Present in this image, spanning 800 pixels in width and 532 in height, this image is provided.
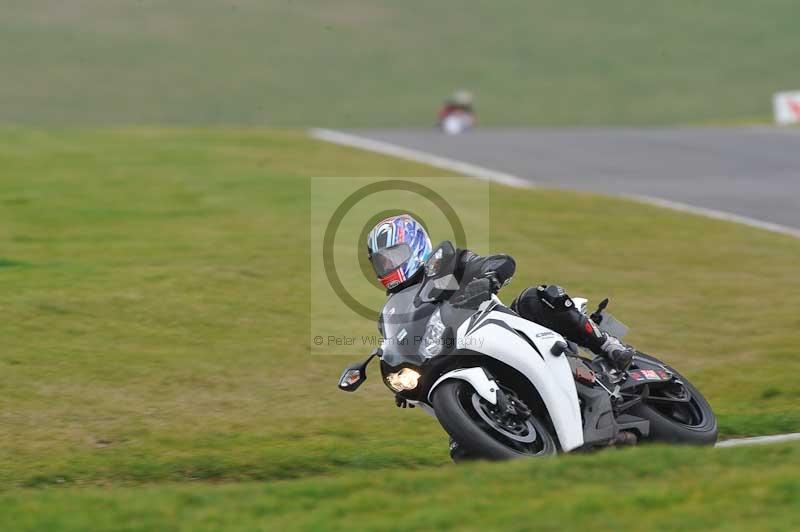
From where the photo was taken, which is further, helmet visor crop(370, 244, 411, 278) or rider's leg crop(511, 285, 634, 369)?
rider's leg crop(511, 285, 634, 369)

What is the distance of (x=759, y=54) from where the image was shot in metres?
49.3

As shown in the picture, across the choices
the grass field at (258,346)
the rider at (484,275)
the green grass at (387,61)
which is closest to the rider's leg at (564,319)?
the rider at (484,275)

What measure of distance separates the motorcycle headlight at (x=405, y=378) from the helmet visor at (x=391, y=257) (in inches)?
25.3

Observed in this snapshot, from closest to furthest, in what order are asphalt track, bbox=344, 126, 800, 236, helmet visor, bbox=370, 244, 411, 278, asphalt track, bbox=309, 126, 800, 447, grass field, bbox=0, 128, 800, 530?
grass field, bbox=0, 128, 800, 530 < helmet visor, bbox=370, 244, 411, 278 < asphalt track, bbox=309, 126, 800, 447 < asphalt track, bbox=344, 126, 800, 236

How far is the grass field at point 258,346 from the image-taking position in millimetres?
6797

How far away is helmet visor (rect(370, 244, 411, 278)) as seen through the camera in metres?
7.76

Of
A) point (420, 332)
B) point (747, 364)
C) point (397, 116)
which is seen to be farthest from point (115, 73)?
point (420, 332)

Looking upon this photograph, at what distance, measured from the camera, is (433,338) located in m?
7.63

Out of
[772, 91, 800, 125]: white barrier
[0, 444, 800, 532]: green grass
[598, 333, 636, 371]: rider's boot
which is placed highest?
[772, 91, 800, 125]: white barrier

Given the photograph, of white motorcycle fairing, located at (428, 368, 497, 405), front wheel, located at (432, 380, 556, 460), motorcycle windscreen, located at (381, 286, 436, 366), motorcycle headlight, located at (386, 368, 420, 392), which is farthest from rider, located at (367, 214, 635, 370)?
front wheel, located at (432, 380, 556, 460)

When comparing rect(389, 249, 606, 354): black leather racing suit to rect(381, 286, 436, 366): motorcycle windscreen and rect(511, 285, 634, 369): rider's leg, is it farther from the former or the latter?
rect(381, 286, 436, 366): motorcycle windscreen

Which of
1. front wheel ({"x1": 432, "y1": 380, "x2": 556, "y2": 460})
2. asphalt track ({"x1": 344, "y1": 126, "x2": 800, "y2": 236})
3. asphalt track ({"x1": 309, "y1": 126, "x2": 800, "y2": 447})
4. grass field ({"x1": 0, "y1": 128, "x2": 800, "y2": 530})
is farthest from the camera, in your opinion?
asphalt track ({"x1": 344, "y1": 126, "x2": 800, "y2": 236})

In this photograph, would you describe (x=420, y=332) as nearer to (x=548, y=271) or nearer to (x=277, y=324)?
(x=277, y=324)

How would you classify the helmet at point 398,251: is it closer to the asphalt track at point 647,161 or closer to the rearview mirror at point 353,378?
the rearview mirror at point 353,378
